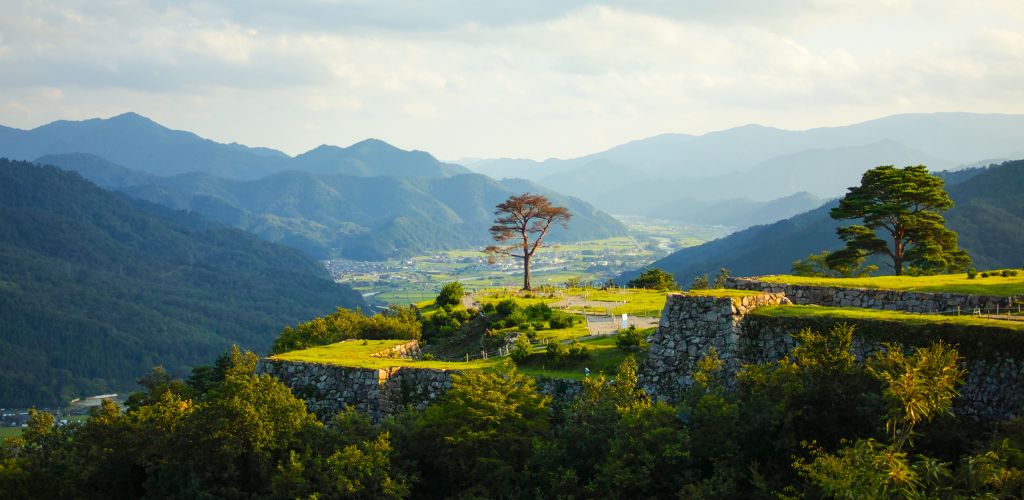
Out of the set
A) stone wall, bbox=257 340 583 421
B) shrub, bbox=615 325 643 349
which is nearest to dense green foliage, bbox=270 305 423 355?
stone wall, bbox=257 340 583 421

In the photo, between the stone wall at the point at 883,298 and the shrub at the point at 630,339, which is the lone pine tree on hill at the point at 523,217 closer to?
the stone wall at the point at 883,298

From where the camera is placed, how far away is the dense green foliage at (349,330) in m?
34.4

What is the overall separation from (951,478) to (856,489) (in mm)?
2102

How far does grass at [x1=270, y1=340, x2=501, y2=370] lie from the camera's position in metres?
24.2

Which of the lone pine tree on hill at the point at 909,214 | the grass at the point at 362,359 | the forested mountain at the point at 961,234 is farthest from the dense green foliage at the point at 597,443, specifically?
the forested mountain at the point at 961,234

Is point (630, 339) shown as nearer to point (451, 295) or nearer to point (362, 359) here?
point (362, 359)

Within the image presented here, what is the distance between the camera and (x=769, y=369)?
18.4 metres

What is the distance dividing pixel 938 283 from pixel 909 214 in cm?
1012

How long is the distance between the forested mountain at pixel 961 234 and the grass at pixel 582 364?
94644 millimetres

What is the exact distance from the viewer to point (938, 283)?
23922 millimetres

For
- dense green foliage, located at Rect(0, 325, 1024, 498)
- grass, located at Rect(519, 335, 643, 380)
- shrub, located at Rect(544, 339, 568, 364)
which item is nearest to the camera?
dense green foliage, located at Rect(0, 325, 1024, 498)

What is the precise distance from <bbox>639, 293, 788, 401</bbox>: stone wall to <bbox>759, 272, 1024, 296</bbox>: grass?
16.6 feet

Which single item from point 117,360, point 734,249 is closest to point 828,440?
point 734,249

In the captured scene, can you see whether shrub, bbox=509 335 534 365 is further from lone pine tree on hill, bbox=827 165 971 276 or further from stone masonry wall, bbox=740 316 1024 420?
lone pine tree on hill, bbox=827 165 971 276
